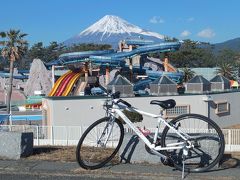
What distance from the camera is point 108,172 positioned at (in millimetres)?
6535

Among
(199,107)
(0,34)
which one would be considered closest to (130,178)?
(199,107)

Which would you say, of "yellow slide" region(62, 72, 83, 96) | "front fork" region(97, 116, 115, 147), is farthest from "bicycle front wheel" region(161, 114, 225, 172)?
"yellow slide" region(62, 72, 83, 96)

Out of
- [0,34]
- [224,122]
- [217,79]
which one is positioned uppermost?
[0,34]

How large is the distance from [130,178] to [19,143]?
2.28 m

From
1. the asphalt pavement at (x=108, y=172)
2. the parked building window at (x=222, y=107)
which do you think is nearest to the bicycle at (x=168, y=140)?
the asphalt pavement at (x=108, y=172)

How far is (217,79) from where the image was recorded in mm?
40531

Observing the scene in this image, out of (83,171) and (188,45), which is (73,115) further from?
(188,45)

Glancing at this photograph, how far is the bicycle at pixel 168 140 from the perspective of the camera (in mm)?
6402

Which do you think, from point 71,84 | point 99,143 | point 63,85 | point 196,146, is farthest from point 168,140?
point 71,84

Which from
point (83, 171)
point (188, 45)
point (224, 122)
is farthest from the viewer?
point (188, 45)

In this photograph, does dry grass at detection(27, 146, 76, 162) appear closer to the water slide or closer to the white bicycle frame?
the white bicycle frame

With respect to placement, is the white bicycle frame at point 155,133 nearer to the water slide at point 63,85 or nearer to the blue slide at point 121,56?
the water slide at point 63,85

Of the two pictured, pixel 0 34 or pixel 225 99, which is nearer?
pixel 225 99

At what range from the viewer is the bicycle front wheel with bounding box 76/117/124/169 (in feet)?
22.1
